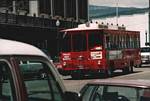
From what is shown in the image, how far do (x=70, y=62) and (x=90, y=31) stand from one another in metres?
2.17

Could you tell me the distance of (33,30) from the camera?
5275cm

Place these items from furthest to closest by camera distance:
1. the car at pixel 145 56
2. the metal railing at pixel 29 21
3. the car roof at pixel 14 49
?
the car at pixel 145 56, the metal railing at pixel 29 21, the car roof at pixel 14 49

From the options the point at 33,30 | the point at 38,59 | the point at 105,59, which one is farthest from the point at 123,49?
the point at 38,59

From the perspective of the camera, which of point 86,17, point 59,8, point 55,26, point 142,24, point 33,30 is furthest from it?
point 142,24

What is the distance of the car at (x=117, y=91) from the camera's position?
7824 millimetres

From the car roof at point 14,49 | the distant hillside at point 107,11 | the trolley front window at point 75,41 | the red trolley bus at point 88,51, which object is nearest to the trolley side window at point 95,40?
the red trolley bus at point 88,51

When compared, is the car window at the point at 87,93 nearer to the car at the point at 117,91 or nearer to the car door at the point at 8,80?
the car at the point at 117,91

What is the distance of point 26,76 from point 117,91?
373cm

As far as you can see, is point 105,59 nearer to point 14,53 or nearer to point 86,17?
point 14,53

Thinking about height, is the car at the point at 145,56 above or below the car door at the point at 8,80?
below

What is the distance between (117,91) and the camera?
806cm

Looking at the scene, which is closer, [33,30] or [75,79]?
[75,79]

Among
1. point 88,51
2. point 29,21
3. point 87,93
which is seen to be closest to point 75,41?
point 88,51

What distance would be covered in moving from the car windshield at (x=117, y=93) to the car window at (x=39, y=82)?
2.94 meters
